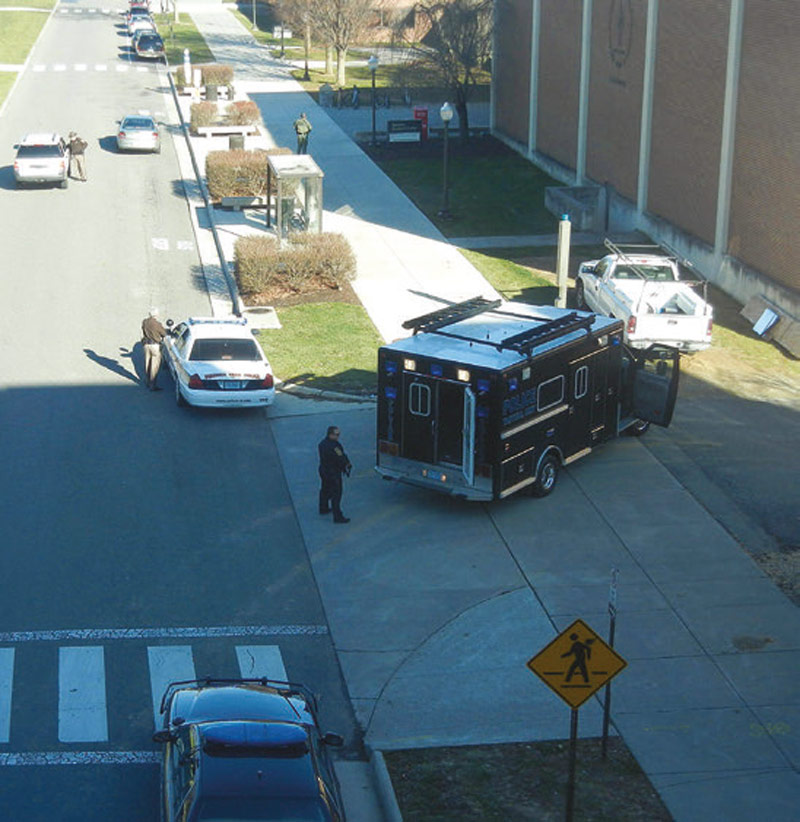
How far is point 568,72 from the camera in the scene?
44844 mm

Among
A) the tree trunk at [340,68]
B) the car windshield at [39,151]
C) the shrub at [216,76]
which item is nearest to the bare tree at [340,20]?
the tree trunk at [340,68]

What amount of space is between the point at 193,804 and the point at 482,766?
3.61m

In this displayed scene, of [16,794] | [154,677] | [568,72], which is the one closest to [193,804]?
[16,794]

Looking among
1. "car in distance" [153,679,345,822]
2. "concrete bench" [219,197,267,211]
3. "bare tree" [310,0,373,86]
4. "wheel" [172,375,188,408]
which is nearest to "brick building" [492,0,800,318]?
"concrete bench" [219,197,267,211]

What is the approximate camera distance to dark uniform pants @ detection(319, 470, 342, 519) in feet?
62.4

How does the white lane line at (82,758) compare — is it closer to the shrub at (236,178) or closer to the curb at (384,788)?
the curb at (384,788)

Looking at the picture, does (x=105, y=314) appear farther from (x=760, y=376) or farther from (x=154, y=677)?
(x=154, y=677)

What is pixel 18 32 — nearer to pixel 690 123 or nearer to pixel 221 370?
pixel 690 123

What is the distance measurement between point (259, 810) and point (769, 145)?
920 inches

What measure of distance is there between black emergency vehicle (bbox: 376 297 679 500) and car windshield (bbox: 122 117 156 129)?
29.4m

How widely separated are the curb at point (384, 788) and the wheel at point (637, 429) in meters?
10.3

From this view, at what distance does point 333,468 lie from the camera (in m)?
18.9

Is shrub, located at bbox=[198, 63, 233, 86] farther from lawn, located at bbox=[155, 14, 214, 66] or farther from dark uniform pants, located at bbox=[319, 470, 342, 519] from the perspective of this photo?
dark uniform pants, located at bbox=[319, 470, 342, 519]

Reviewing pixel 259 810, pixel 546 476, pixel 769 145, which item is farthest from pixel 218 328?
pixel 259 810
